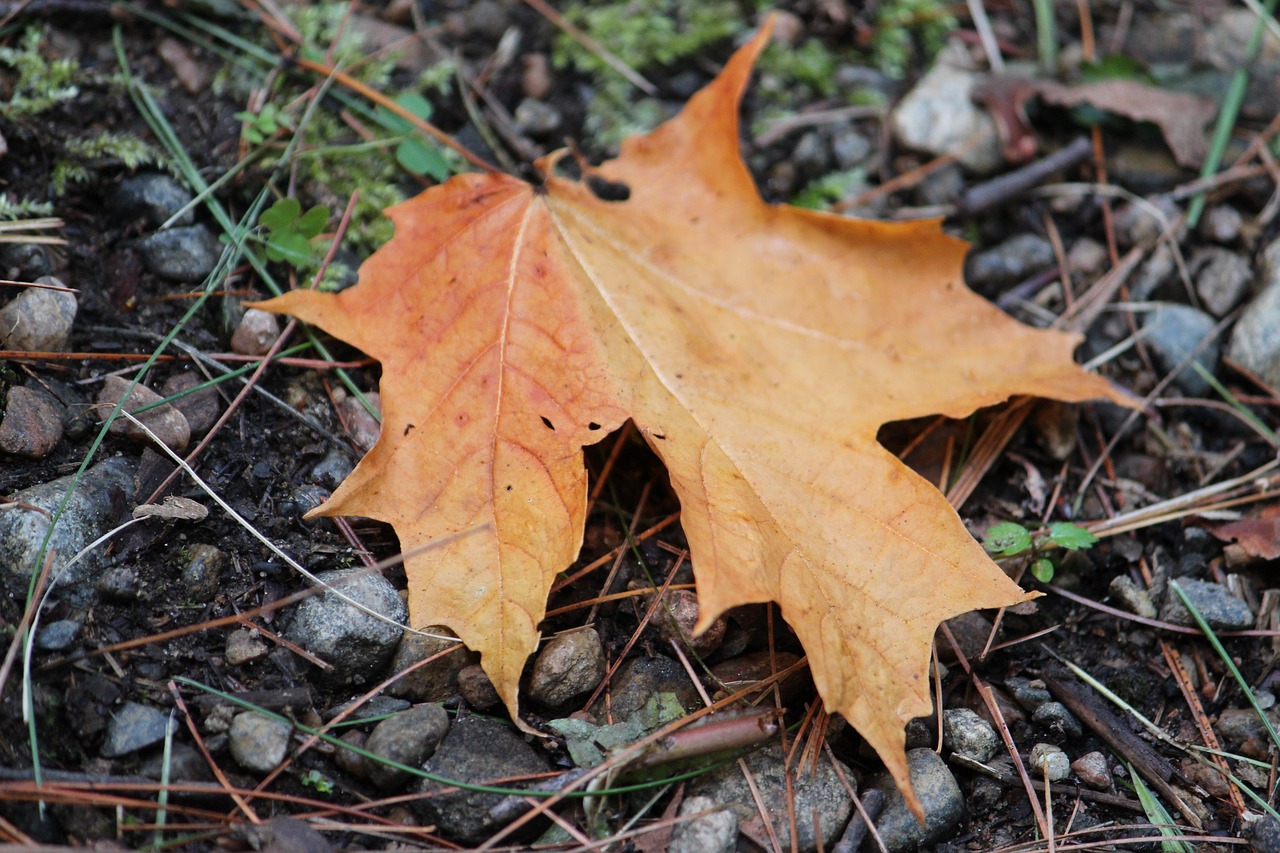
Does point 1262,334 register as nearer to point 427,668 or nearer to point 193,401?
point 427,668

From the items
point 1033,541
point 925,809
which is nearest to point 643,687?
point 925,809

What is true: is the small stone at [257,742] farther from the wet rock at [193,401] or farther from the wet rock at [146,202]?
the wet rock at [146,202]

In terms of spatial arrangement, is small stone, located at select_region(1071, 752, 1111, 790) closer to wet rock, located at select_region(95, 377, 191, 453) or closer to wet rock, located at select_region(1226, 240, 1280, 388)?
wet rock, located at select_region(1226, 240, 1280, 388)

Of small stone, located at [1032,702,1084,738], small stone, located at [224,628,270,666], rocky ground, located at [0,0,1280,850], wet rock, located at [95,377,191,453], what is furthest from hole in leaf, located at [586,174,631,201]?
small stone, located at [1032,702,1084,738]

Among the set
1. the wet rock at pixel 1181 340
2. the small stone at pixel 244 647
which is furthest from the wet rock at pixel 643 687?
the wet rock at pixel 1181 340

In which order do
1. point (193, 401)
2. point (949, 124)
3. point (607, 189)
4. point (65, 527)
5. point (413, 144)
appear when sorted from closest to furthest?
point (65, 527), point (193, 401), point (413, 144), point (607, 189), point (949, 124)

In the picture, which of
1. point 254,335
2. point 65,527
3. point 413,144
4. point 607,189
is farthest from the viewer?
point 607,189
